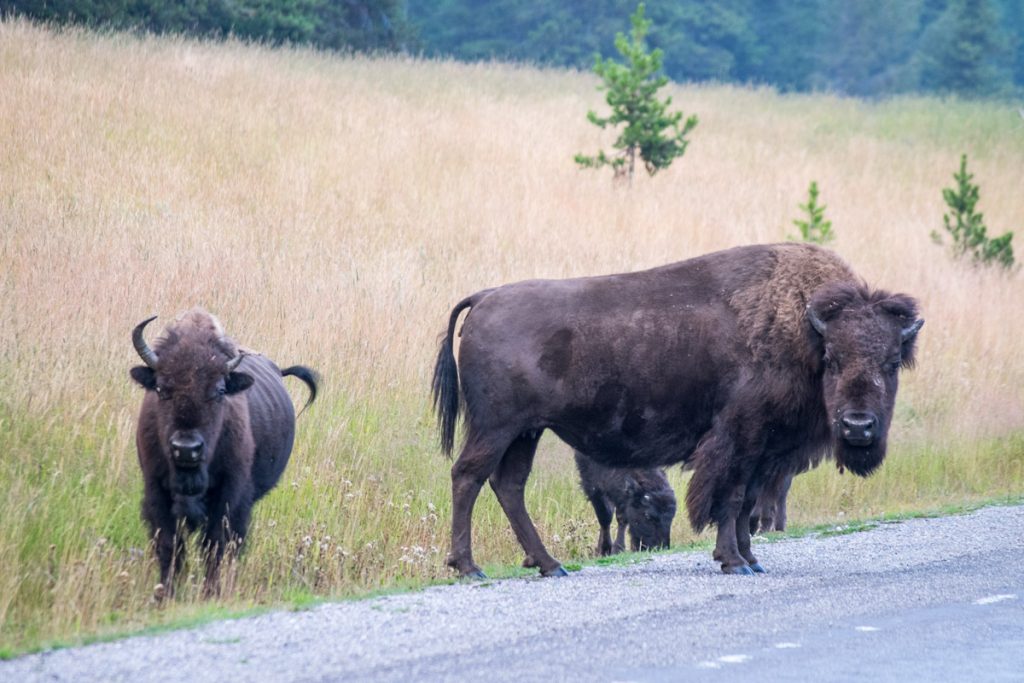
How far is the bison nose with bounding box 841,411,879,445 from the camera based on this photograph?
8.53 metres

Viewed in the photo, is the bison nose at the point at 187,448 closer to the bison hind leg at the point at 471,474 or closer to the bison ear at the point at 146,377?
the bison ear at the point at 146,377

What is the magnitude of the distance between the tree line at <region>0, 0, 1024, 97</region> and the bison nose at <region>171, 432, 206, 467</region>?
2881 centimetres

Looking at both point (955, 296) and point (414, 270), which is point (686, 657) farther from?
point (955, 296)

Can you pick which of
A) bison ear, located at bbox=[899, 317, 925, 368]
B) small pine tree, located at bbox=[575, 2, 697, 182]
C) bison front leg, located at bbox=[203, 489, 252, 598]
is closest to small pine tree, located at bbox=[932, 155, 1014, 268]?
small pine tree, located at bbox=[575, 2, 697, 182]

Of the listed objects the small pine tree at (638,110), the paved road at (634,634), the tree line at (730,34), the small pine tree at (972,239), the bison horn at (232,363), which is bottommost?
the paved road at (634,634)

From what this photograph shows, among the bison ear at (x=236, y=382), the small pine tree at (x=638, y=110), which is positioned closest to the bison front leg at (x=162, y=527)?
the bison ear at (x=236, y=382)

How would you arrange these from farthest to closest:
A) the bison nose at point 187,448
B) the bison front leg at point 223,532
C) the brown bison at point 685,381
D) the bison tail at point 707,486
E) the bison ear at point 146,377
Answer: the bison tail at point 707,486, the brown bison at point 685,381, the bison front leg at point 223,532, the bison ear at point 146,377, the bison nose at point 187,448

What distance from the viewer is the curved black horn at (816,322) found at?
348 inches

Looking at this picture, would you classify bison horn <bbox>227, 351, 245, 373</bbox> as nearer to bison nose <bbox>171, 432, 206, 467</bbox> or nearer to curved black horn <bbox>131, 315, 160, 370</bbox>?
curved black horn <bbox>131, 315, 160, 370</bbox>

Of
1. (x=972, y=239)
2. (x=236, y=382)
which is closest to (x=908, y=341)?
(x=236, y=382)

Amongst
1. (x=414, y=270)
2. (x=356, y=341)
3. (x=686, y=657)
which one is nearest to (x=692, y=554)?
(x=686, y=657)

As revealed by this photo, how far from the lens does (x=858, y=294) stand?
8.91 meters

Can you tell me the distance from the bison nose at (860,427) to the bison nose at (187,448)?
382 centimetres

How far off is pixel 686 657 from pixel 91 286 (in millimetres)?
8854
